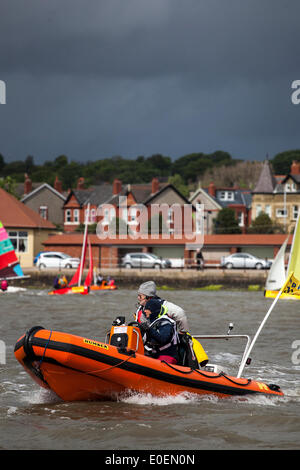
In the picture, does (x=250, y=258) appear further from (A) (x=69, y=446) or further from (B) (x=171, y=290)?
(A) (x=69, y=446)

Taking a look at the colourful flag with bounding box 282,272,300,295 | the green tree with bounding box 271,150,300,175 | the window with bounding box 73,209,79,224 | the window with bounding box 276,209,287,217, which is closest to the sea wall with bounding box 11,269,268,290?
the window with bounding box 276,209,287,217

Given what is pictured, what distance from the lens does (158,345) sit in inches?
428

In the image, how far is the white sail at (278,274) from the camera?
107 feet

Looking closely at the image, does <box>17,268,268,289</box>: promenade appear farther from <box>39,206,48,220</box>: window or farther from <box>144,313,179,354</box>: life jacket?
<box>39,206,48,220</box>: window

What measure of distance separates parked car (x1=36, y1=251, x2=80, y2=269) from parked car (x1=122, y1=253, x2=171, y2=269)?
4066mm

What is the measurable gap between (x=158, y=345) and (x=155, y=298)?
30.6 inches

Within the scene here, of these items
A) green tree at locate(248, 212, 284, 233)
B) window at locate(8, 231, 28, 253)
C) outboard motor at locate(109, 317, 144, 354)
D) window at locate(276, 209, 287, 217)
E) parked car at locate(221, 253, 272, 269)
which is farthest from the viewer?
window at locate(276, 209, 287, 217)

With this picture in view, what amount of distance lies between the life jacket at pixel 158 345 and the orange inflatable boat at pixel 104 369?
32 centimetres

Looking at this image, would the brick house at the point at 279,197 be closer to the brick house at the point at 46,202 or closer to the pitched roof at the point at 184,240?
the pitched roof at the point at 184,240

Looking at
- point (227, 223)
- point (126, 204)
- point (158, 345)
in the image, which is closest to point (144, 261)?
point (227, 223)

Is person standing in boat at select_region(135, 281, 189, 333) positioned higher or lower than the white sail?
higher

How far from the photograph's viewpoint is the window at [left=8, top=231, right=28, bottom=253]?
2200 inches

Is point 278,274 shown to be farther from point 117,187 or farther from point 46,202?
point 46,202
